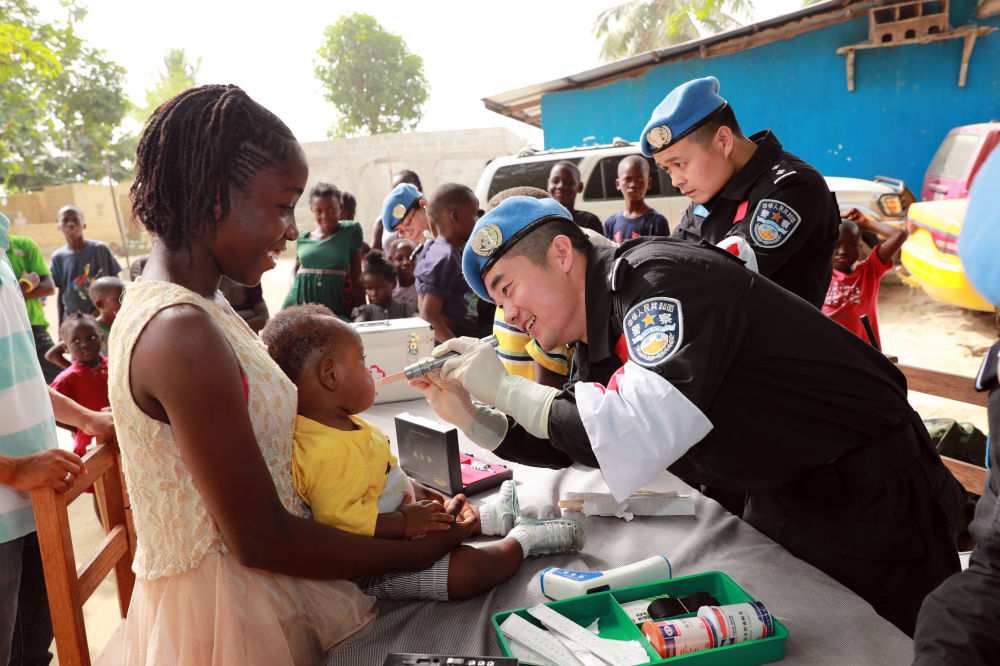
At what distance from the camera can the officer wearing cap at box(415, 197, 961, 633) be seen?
1376 millimetres

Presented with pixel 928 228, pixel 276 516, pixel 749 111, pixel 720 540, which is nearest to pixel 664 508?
pixel 720 540

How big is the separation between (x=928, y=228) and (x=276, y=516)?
646cm

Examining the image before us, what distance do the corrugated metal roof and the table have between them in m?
9.19

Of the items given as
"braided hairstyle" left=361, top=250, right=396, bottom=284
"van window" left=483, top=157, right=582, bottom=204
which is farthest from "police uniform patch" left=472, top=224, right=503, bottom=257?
→ "van window" left=483, top=157, right=582, bottom=204

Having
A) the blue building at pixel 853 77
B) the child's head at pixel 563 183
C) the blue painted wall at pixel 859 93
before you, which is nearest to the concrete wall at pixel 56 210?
the blue building at pixel 853 77

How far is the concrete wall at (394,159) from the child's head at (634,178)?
15.7 m

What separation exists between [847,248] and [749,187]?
1.59 meters

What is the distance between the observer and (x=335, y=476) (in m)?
1.43

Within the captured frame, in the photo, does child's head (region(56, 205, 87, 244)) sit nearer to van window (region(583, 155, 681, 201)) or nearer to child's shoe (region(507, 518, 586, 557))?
van window (region(583, 155, 681, 201))

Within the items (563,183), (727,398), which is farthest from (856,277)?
(727,398)

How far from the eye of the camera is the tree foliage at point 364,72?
33.9 meters

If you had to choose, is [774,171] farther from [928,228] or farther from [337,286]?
[928,228]

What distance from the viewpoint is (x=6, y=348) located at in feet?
5.87

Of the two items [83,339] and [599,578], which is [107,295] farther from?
[599,578]
